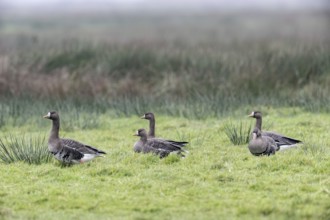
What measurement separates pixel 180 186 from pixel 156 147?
202 cm

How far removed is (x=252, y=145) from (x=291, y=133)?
2.89 meters

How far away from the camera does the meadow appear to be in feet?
30.0

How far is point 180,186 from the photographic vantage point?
9.84 metres

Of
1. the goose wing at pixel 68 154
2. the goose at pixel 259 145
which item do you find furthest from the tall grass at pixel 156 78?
the goose at pixel 259 145

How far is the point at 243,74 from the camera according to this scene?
789 inches

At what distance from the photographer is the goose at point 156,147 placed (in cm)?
1164

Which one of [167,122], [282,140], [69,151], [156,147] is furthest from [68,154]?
[167,122]

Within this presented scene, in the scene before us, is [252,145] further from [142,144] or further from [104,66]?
[104,66]

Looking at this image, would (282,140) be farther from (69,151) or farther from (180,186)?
(69,151)

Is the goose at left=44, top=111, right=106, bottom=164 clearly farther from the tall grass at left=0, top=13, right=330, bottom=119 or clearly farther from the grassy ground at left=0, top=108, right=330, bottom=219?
the tall grass at left=0, top=13, right=330, bottom=119

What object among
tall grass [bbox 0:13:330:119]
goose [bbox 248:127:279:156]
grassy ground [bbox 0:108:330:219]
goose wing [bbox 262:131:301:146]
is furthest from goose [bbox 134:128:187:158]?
tall grass [bbox 0:13:330:119]

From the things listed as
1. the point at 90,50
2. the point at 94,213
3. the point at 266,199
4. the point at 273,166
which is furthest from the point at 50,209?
the point at 90,50

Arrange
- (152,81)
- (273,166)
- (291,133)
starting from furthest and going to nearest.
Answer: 1. (152,81)
2. (291,133)
3. (273,166)

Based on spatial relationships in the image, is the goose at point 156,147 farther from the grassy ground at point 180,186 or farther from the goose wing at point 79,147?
the goose wing at point 79,147
